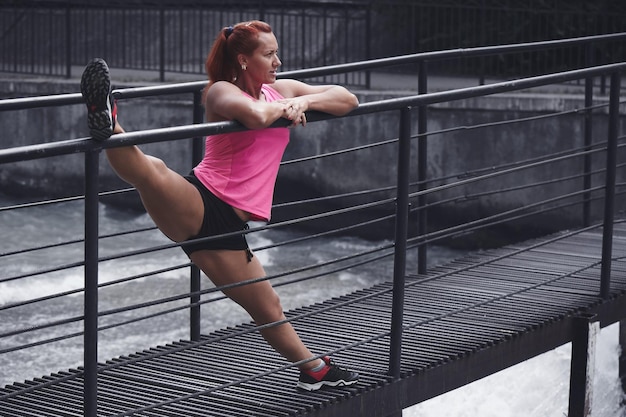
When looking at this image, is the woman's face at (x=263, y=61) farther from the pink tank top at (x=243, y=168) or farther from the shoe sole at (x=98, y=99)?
the shoe sole at (x=98, y=99)

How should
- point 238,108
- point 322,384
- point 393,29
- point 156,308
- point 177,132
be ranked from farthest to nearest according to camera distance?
1. point 393,29
2. point 156,308
3. point 322,384
4. point 238,108
5. point 177,132

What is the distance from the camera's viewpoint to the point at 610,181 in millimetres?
6250

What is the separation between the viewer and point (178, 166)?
15.9m

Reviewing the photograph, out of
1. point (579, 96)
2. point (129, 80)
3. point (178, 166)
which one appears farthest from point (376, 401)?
point (129, 80)

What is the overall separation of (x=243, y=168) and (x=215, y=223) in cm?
21

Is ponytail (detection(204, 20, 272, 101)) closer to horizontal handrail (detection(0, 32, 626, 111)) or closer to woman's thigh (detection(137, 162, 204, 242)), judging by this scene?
woman's thigh (detection(137, 162, 204, 242))

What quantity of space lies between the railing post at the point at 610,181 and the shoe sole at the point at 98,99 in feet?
10.2

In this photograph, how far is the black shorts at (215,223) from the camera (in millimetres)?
4480

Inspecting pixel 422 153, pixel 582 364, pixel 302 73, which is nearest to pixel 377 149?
pixel 422 153

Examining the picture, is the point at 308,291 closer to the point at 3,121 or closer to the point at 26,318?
the point at 26,318

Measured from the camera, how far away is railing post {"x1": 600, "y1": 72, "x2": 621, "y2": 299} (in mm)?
6188

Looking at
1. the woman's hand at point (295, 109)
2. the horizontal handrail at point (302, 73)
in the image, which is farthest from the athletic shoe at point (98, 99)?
the horizontal handrail at point (302, 73)

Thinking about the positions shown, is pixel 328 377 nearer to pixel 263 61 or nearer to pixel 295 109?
pixel 295 109

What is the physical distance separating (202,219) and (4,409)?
3.21 feet
